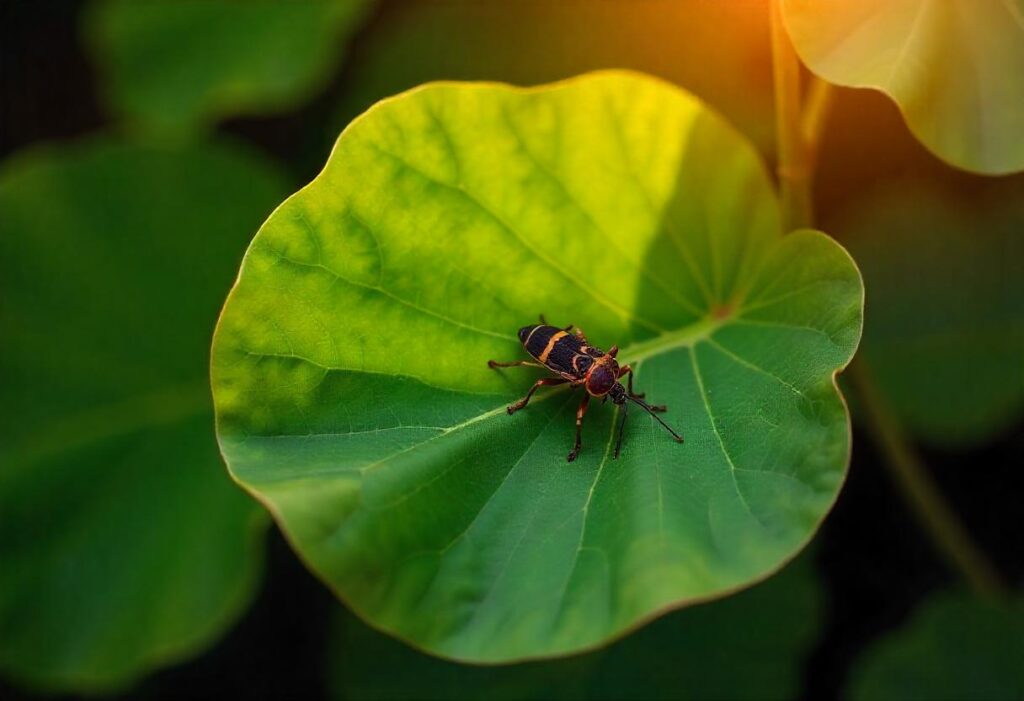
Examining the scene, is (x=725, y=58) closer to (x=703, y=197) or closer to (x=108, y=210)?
(x=703, y=197)

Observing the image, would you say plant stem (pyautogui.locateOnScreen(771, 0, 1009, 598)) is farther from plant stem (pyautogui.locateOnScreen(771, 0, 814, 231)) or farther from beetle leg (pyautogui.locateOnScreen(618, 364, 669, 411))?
beetle leg (pyautogui.locateOnScreen(618, 364, 669, 411))

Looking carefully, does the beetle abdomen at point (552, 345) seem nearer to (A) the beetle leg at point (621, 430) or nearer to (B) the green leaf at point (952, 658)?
(A) the beetle leg at point (621, 430)

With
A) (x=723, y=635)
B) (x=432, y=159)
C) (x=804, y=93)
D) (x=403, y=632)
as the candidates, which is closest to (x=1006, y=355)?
(x=804, y=93)

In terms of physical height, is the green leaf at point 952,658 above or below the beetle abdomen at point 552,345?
below

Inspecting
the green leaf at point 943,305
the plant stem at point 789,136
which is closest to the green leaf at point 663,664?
the green leaf at point 943,305

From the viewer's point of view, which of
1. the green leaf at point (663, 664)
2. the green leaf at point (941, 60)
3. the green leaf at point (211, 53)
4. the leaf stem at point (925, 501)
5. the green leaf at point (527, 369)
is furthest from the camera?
the green leaf at point (211, 53)

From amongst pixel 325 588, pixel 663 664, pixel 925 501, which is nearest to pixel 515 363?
pixel 663 664

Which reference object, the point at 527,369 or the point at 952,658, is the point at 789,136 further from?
the point at 952,658
